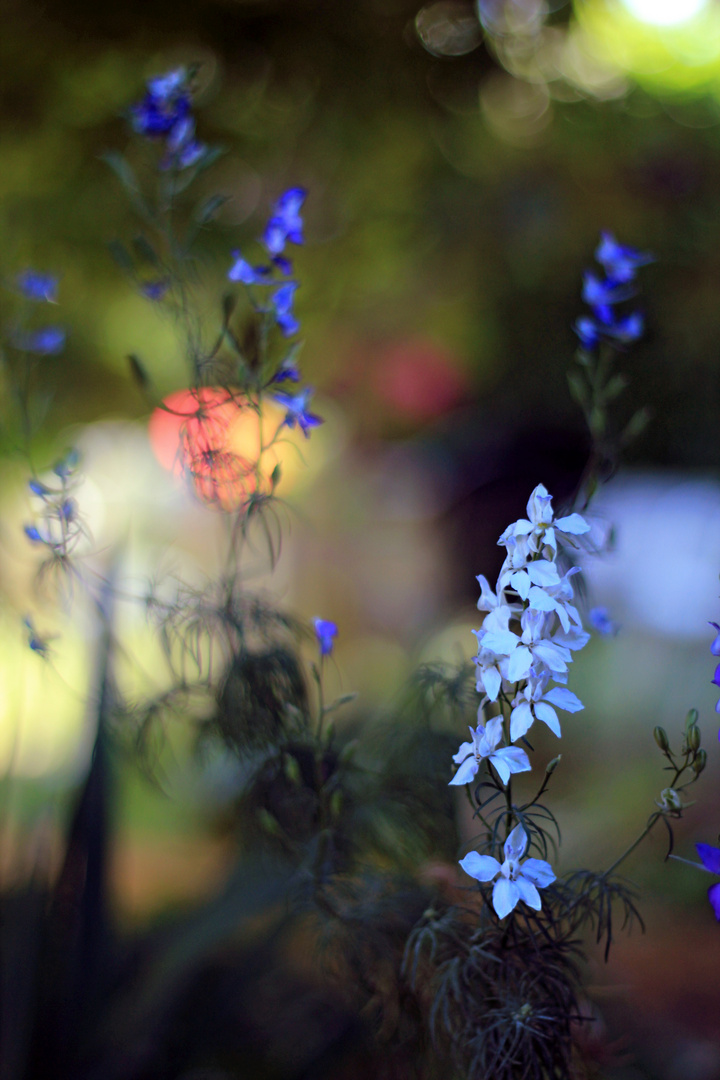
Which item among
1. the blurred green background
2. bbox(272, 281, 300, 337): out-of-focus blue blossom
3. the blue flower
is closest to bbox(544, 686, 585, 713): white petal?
the blue flower

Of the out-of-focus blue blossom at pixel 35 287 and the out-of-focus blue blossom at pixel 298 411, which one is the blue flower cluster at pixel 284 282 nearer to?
the out-of-focus blue blossom at pixel 298 411

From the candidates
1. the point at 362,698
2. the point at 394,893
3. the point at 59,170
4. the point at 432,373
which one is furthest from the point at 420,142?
the point at 394,893

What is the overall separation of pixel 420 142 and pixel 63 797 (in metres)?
1.30

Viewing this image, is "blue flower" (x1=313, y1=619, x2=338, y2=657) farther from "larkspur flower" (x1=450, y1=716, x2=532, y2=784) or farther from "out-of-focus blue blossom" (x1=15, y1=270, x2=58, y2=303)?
"out-of-focus blue blossom" (x1=15, y1=270, x2=58, y2=303)

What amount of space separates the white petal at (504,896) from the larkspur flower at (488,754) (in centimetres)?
4

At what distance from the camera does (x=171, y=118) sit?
0.51m

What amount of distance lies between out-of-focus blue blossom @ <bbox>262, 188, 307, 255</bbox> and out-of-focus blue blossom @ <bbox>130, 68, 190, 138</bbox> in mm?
106

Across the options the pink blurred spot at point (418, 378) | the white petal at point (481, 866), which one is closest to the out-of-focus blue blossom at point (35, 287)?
the white petal at point (481, 866)

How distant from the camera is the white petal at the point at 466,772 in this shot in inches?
12.9

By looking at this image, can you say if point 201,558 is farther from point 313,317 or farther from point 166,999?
point 166,999

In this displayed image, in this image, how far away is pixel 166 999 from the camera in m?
0.61

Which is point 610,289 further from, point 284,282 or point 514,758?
point 514,758

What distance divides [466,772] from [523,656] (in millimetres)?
60

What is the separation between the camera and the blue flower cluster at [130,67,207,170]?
504mm
